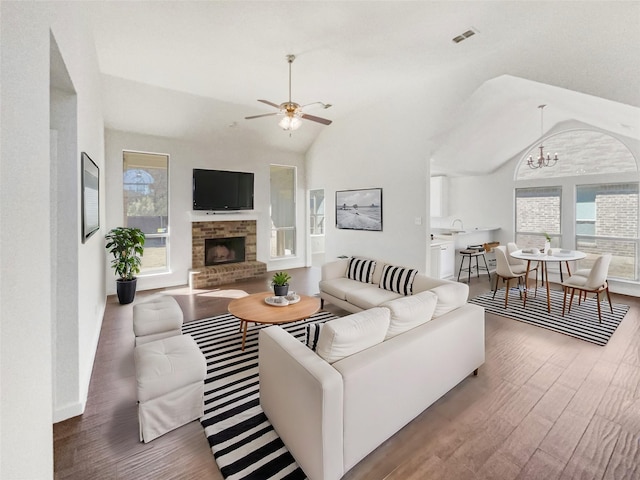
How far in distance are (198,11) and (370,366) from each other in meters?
3.41

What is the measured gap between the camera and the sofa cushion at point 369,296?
12.2 ft

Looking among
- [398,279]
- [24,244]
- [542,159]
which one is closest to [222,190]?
[398,279]

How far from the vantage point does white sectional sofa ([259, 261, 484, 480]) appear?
1629 millimetres

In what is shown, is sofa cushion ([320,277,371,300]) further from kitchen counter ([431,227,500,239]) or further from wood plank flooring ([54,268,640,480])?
→ kitchen counter ([431,227,500,239])

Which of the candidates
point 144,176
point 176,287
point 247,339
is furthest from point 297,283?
point 144,176

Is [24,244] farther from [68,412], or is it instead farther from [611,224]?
[611,224]

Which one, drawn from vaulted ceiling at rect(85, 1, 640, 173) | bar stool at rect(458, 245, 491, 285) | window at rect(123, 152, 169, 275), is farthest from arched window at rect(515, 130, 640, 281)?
window at rect(123, 152, 169, 275)

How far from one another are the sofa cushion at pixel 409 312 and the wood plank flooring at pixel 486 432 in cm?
67

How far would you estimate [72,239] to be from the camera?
2.27 metres

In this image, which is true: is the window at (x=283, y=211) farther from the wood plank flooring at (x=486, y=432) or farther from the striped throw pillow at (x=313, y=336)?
the striped throw pillow at (x=313, y=336)

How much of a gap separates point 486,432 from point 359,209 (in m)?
4.70

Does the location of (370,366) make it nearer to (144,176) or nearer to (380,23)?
(380,23)

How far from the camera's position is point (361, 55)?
3893 millimetres

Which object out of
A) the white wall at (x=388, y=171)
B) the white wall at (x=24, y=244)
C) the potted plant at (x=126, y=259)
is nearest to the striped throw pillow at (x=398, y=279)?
the white wall at (x=388, y=171)
